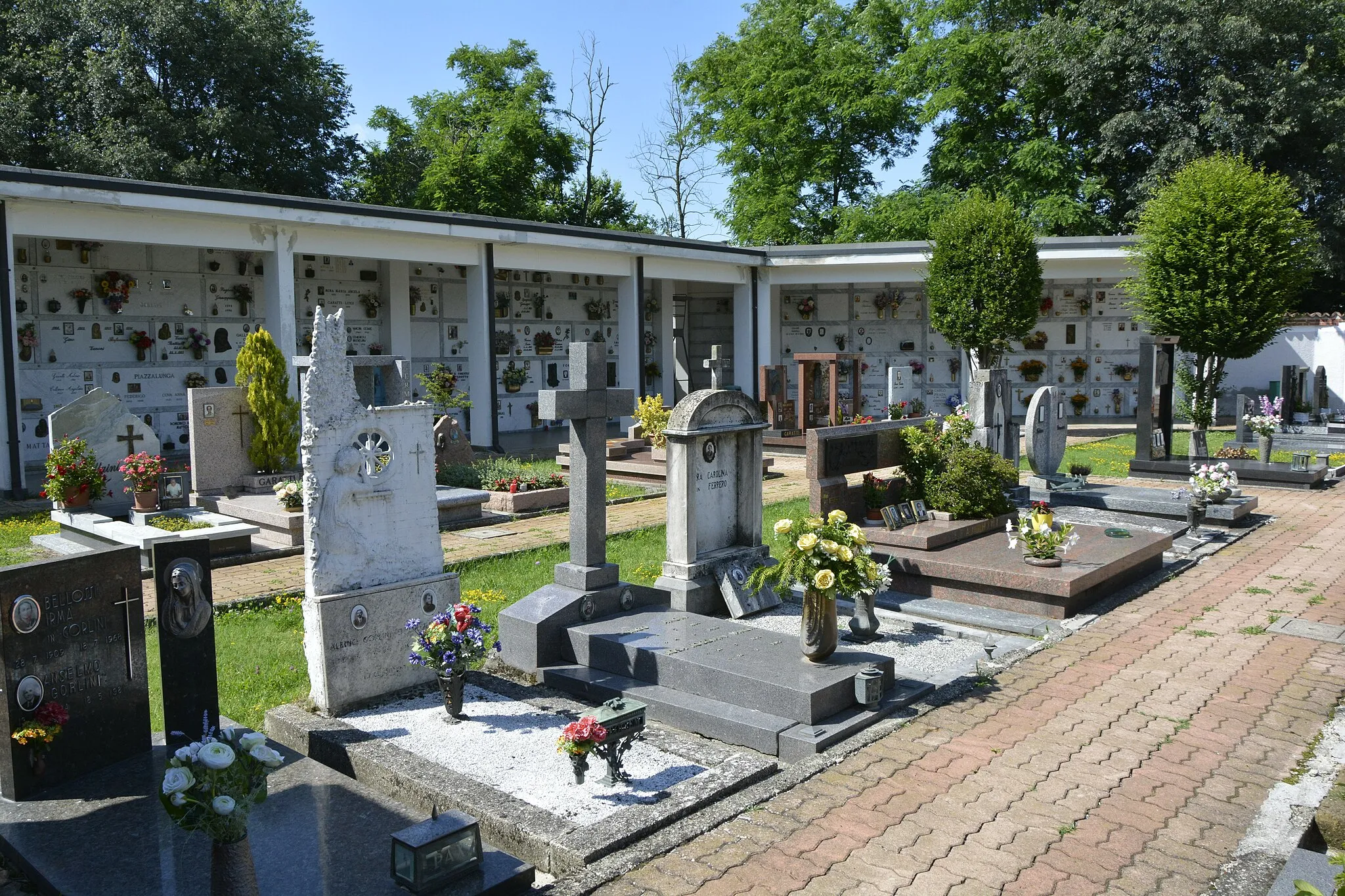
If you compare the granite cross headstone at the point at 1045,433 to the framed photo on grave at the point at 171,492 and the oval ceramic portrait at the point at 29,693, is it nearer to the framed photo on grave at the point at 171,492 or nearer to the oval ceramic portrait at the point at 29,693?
the framed photo on grave at the point at 171,492

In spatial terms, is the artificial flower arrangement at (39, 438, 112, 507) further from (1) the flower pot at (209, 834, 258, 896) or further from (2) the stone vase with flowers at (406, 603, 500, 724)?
(1) the flower pot at (209, 834, 258, 896)

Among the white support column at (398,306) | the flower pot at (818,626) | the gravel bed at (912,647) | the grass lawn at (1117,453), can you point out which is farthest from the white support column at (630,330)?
the flower pot at (818,626)

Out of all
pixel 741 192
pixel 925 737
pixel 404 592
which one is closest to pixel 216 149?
pixel 741 192

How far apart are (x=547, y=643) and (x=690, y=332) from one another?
76.1 ft

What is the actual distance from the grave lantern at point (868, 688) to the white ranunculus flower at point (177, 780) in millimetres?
3782

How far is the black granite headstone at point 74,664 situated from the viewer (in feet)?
15.4

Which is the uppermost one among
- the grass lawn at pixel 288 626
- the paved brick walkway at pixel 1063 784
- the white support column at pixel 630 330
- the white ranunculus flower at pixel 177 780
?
the white support column at pixel 630 330

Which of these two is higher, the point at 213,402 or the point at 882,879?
the point at 213,402

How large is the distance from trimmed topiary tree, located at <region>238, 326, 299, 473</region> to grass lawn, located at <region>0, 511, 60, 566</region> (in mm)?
2465

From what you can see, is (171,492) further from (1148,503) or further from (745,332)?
(745,332)

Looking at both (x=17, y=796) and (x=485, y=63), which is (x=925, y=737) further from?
(x=485, y=63)

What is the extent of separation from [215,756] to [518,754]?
2145mm

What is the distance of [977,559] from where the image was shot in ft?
30.3

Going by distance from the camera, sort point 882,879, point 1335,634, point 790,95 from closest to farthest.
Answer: point 882,879, point 1335,634, point 790,95
